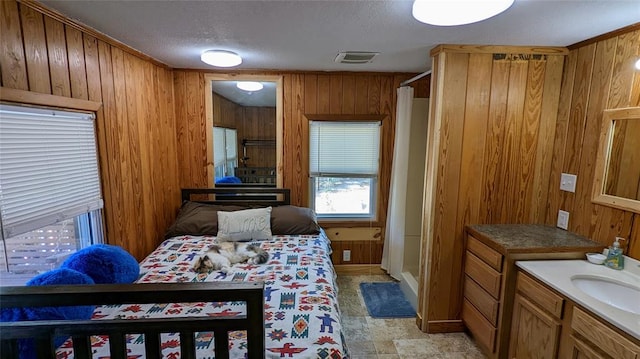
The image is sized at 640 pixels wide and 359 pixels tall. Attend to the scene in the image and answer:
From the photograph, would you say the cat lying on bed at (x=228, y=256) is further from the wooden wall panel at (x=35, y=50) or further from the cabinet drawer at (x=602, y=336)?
the cabinet drawer at (x=602, y=336)

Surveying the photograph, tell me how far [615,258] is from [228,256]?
Result: 240 cm

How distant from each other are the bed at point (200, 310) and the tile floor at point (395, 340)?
25.2 inches

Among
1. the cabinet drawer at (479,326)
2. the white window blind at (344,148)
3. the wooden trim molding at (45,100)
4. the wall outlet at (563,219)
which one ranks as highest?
the wooden trim molding at (45,100)

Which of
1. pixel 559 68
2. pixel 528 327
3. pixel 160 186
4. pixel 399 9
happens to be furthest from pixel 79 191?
pixel 559 68

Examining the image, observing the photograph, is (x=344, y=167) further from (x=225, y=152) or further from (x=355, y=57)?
(x=225, y=152)

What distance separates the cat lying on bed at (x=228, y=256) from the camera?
2086 millimetres

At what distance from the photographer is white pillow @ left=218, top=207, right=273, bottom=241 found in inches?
Result: 106

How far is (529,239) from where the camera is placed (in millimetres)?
2014

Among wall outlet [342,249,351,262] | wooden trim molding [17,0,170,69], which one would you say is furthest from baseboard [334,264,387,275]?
wooden trim molding [17,0,170,69]

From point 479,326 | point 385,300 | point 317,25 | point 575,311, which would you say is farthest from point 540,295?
point 317,25

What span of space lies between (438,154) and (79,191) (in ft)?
7.71

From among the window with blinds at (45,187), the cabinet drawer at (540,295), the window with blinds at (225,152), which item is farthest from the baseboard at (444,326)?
the window with blinds at (45,187)

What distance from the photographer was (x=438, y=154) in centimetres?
224

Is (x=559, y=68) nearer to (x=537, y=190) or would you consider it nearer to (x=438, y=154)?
(x=537, y=190)
